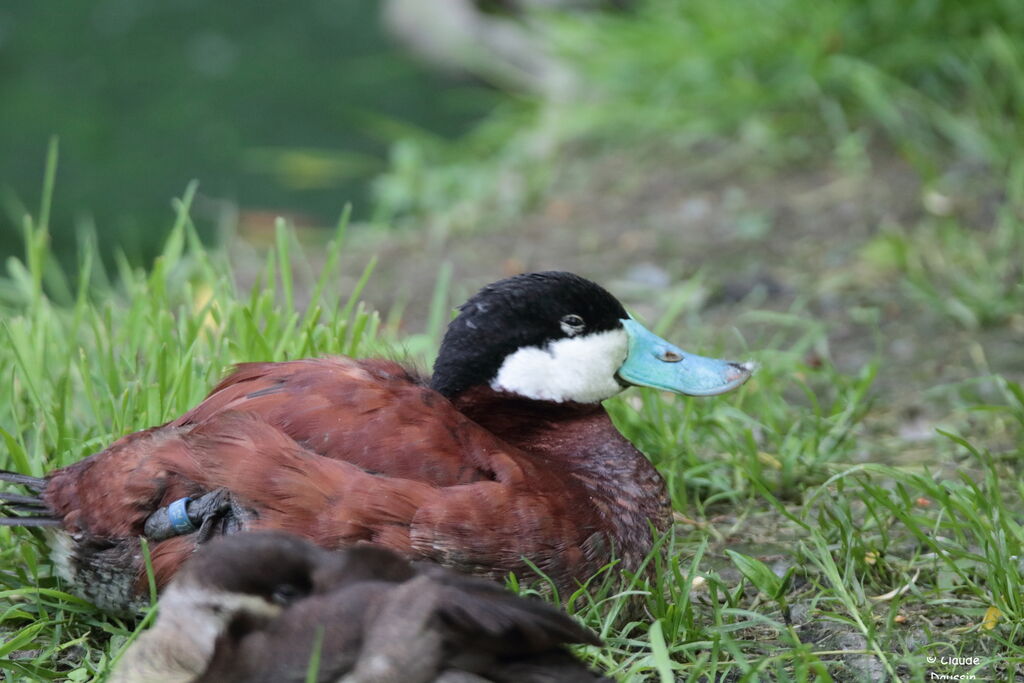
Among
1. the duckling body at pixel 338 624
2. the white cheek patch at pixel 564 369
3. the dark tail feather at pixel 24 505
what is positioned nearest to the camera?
the duckling body at pixel 338 624

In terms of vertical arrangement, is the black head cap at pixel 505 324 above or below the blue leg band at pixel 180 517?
above

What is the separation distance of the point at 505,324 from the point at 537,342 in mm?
79

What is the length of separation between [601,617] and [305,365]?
780 mm

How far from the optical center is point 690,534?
3.00 m

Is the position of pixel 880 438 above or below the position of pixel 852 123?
below

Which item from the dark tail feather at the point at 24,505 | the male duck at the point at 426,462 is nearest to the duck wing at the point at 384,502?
the male duck at the point at 426,462

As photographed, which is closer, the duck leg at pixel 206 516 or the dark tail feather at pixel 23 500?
the duck leg at pixel 206 516

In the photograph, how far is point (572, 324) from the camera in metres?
2.71

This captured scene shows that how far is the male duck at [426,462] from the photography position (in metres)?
2.29

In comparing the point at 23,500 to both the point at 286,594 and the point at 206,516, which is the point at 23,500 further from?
the point at 286,594

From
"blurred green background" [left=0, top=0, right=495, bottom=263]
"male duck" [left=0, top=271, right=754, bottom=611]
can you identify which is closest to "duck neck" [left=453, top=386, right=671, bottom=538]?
"male duck" [left=0, top=271, right=754, bottom=611]

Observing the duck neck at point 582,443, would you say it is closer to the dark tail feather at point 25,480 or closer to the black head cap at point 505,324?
the black head cap at point 505,324

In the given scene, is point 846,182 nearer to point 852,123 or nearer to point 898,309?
point 852,123

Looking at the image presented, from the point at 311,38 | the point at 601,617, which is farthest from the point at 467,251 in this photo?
the point at 311,38
